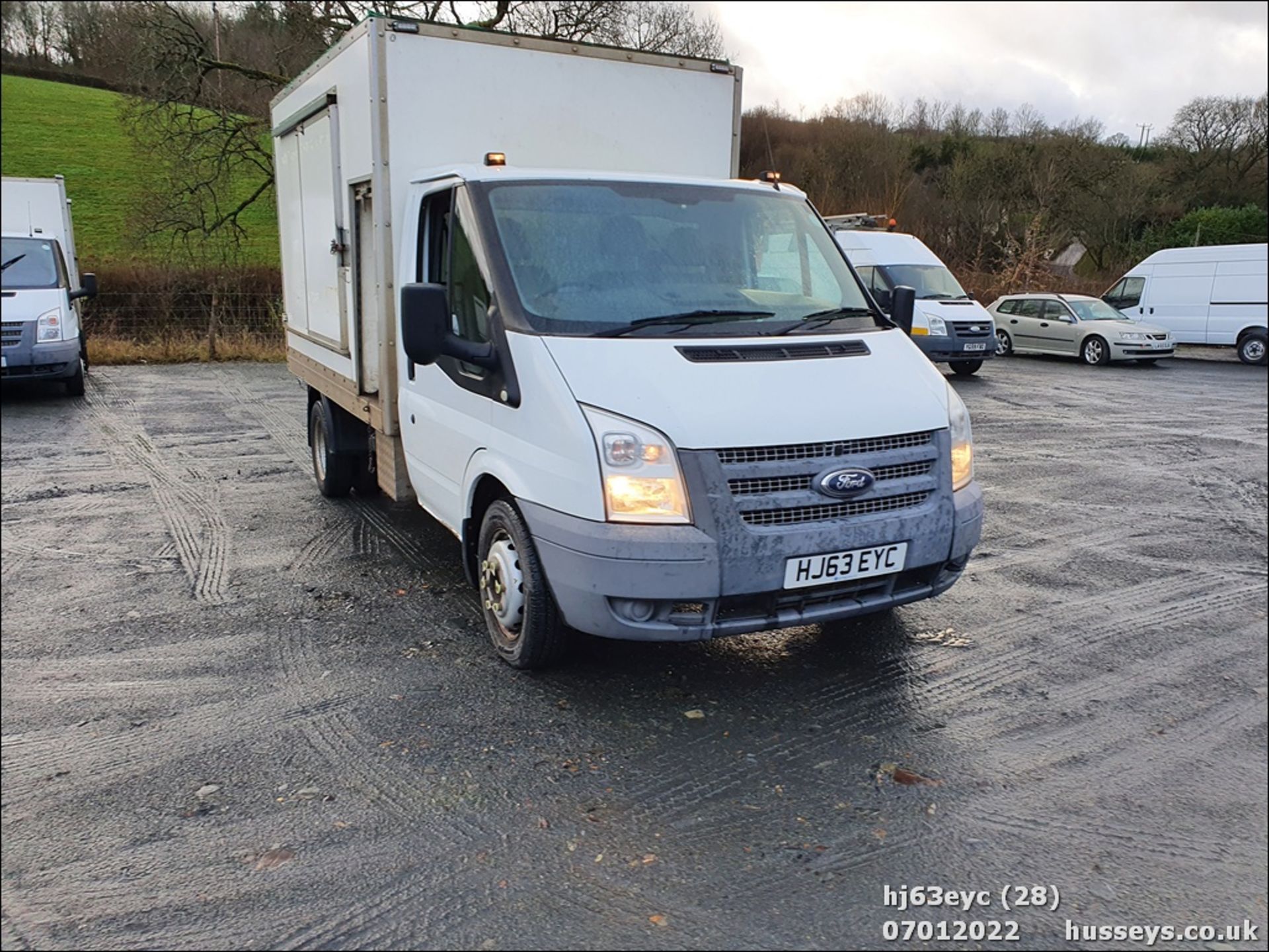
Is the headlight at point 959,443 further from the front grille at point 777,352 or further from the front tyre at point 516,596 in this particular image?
the front tyre at point 516,596

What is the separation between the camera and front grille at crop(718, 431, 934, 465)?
140 inches

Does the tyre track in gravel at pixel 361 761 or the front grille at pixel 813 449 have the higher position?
the front grille at pixel 813 449

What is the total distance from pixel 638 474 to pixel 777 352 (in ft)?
2.92

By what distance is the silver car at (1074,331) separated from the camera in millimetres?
19062

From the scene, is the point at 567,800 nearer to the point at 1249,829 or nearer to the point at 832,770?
the point at 832,770

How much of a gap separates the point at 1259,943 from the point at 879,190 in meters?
17.8

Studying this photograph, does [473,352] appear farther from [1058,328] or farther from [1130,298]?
[1058,328]

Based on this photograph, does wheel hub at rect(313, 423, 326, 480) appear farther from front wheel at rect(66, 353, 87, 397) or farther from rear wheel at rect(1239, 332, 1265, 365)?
rear wheel at rect(1239, 332, 1265, 365)

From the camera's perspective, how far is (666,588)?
3568mm

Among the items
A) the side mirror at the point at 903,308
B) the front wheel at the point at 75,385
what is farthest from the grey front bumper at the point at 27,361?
the side mirror at the point at 903,308

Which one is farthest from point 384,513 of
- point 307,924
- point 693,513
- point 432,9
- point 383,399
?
point 432,9

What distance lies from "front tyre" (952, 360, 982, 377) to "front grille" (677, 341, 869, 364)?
1450cm

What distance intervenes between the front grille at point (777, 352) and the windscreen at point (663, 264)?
0.20 m

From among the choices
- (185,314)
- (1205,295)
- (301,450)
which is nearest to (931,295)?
(1205,295)
